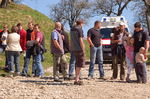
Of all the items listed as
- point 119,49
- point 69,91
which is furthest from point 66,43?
point 69,91

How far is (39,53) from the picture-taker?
1284cm

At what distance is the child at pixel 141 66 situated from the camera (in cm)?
1127

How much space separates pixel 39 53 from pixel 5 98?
4865 mm

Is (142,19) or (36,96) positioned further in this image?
(142,19)

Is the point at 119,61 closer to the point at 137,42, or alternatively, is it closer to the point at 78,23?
the point at 137,42

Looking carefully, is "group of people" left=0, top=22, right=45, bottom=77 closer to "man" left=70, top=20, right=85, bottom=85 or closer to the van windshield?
"man" left=70, top=20, right=85, bottom=85

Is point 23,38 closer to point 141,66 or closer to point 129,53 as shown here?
point 129,53

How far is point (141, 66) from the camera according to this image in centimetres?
1142

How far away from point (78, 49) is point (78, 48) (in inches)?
1.2

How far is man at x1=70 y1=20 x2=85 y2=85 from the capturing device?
10.3 metres

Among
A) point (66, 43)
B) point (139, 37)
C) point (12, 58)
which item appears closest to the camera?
point (139, 37)

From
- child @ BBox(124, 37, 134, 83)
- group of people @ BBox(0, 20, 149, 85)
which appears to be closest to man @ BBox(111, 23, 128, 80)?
group of people @ BBox(0, 20, 149, 85)

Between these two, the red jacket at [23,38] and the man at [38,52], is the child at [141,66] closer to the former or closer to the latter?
the man at [38,52]

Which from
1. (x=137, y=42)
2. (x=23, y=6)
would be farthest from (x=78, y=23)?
(x=23, y=6)
